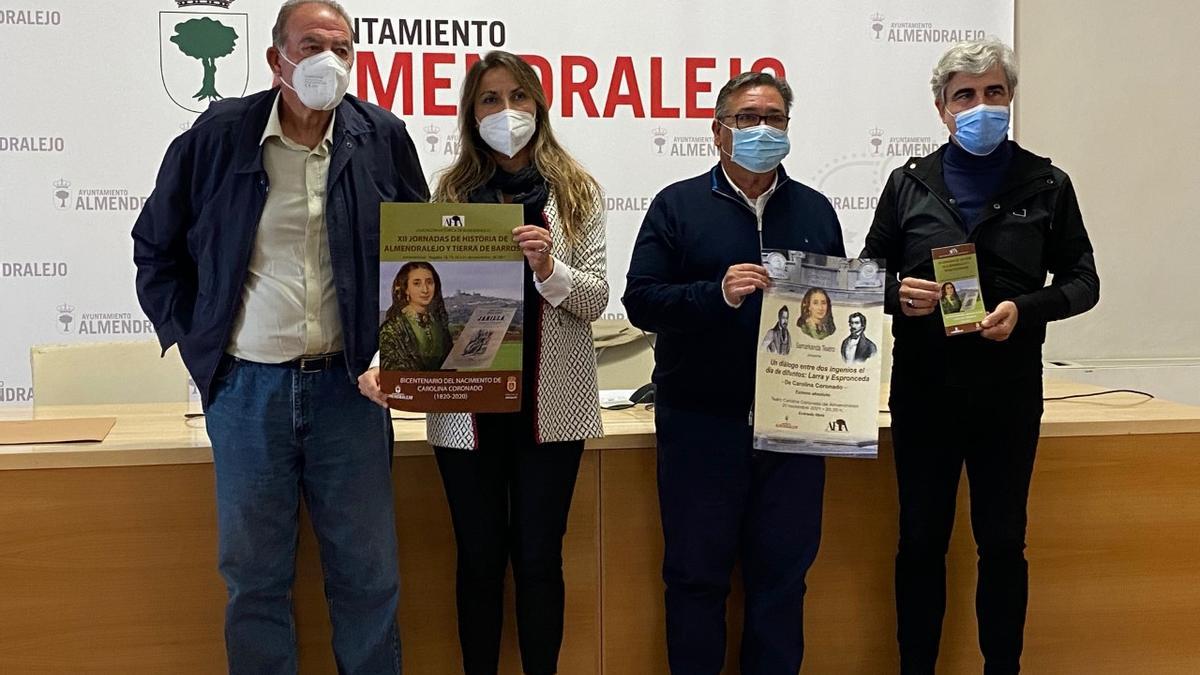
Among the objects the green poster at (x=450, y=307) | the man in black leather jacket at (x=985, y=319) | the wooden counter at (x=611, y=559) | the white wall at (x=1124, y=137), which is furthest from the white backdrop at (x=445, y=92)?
the green poster at (x=450, y=307)

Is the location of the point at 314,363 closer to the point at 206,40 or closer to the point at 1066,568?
the point at 1066,568

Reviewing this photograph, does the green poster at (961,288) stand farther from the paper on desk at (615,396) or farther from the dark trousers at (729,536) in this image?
the paper on desk at (615,396)

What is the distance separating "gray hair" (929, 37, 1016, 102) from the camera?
2145 millimetres

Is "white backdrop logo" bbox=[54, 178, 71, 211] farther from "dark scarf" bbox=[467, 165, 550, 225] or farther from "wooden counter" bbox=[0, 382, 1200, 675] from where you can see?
"dark scarf" bbox=[467, 165, 550, 225]

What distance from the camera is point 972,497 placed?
7.22 ft

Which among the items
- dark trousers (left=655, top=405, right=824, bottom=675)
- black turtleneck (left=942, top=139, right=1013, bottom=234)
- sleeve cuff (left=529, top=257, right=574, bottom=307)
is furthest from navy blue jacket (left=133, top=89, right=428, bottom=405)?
black turtleneck (left=942, top=139, right=1013, bottom=234)

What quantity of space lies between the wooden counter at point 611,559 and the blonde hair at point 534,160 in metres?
0.59

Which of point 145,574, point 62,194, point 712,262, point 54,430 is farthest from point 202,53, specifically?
point 712,262

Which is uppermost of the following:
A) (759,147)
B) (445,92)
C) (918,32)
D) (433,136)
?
(918,32)

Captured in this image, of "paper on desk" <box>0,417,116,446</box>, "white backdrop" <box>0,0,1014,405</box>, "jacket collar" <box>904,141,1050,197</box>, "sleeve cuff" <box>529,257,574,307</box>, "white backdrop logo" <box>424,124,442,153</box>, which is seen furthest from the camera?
"white backdrop logo" <box>424,124,442,153</box>

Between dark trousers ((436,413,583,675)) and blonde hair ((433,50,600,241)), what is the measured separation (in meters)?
0.46

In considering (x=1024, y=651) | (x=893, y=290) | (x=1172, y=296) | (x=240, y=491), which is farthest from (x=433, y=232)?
(x=1172, y=296)

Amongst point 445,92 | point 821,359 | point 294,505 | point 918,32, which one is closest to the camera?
point 294,505

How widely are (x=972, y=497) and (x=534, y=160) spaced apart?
1.23 m
